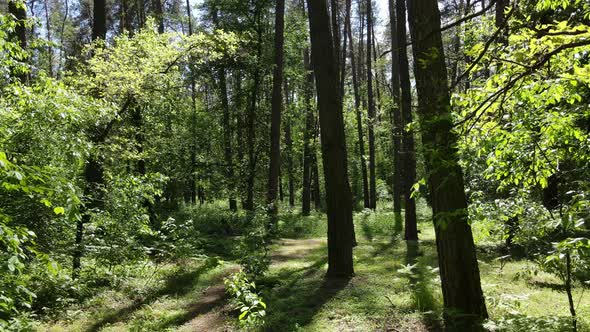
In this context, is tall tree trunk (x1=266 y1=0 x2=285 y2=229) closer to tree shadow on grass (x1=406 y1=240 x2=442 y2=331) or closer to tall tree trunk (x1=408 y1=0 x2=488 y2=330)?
tree shadow on grass (x1=406 y1=240 x2=442 y2=331)

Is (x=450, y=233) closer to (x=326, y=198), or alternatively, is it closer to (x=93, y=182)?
(x=326, y=198)

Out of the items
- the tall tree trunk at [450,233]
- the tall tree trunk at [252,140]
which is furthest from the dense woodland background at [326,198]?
the tall tree trunk at [252,140]

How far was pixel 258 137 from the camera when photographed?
19.1m

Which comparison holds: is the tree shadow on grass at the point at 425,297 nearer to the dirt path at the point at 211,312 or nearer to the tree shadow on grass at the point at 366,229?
the dirt path at the point at 211,312

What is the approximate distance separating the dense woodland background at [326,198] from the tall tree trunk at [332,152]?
1.5 inches

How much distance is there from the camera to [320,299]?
23.3 feet

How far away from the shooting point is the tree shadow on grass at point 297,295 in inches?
250

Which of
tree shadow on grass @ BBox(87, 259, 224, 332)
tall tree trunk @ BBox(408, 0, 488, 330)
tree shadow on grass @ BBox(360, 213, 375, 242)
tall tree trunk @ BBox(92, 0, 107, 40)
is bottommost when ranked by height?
tree shadow on grass @ BBox(87, 259, 224, 332)

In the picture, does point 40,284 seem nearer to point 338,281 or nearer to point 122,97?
point 122,97

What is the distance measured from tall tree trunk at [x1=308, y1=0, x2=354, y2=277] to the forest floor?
1.96 feet

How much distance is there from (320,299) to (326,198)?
2045 mm

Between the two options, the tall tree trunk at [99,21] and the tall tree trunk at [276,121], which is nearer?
the tall tree trunk at [99,21]

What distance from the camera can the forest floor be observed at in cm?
579

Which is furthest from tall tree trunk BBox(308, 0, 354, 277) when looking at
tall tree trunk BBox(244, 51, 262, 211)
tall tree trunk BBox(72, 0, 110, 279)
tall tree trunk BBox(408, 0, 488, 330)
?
tall tree trunk BBox(244, 51, 262, 211)
